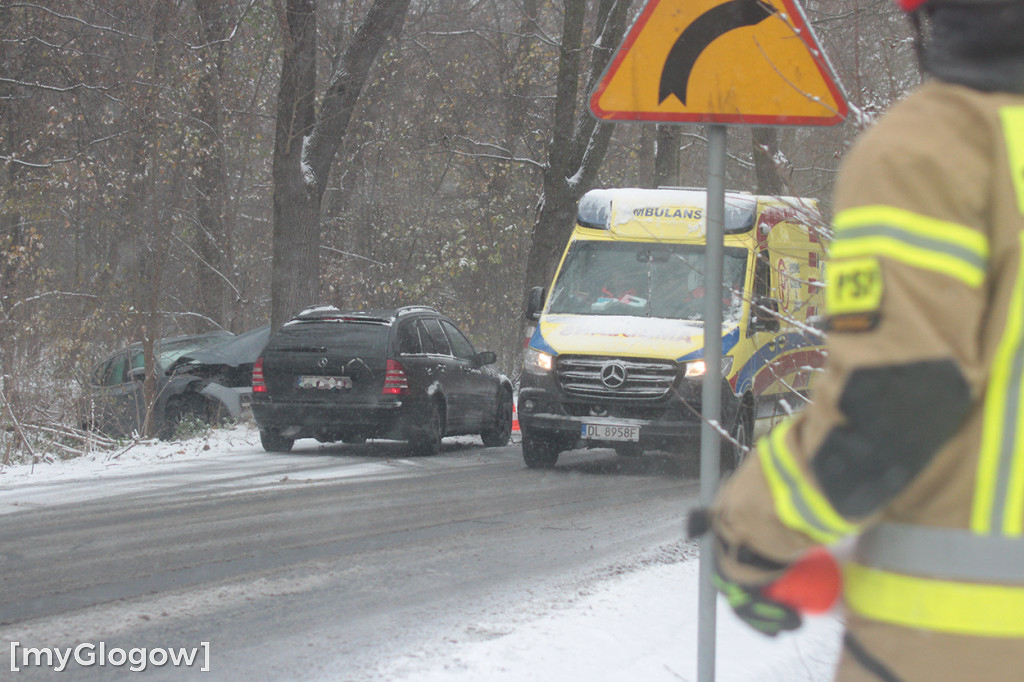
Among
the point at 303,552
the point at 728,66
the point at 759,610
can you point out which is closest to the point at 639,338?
the point at 303,552

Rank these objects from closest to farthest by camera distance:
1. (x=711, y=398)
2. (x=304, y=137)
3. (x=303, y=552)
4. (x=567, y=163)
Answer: (x=711, y=398), (x=303, y=552), (x=304, y=137), (x=567, y=163)

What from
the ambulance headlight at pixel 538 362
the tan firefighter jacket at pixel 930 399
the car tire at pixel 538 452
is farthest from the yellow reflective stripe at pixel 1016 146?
the car tire at pixel 538 452

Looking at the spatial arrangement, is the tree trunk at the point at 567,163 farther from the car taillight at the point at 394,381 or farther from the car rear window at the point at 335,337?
the car taillight at the point at 394,381

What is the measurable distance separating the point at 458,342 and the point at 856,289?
1354cm

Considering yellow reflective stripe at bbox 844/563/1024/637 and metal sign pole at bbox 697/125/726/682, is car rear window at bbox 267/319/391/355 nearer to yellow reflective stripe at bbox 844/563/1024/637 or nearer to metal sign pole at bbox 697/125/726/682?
metal sign pole at bbox 697/125/726/682

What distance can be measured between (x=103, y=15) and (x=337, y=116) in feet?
12.4

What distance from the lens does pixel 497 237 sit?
27.6m

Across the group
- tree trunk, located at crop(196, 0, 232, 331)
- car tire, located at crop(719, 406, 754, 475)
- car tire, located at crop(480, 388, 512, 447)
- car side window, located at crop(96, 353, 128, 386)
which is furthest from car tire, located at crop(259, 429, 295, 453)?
tree trunk, located at crop(196, 0, 232, 331)

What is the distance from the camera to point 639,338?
1152 cm

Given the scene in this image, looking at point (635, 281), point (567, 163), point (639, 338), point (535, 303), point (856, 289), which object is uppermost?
point (567, 163)

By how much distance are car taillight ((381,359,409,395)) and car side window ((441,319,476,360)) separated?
5.99 feet

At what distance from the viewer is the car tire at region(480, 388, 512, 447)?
49.9 ft

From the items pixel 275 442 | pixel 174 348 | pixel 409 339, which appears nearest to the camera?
pixel 409 339

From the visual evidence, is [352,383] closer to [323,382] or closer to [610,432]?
[323,382]
